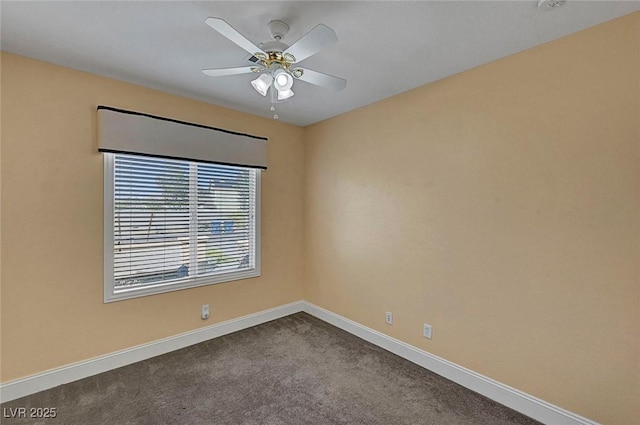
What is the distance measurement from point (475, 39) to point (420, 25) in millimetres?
435

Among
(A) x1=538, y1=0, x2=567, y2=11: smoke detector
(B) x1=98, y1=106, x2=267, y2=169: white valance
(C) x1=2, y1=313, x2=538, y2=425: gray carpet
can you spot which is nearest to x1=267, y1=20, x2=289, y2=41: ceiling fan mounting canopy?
(A) x1=538, y1=0, x2=567, y2=11: smoke detector

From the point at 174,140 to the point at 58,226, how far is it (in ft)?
3.84

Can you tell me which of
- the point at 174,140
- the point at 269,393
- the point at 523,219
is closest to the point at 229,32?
the point at 174,140

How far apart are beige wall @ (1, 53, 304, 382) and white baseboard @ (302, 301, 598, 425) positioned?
6.65ft

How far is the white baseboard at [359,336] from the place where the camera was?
1.97 meters

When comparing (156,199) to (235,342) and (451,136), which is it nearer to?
(235,342)

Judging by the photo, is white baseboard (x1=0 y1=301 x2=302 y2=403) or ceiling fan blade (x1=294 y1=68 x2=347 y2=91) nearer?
ceiling fan blade (x1=294 y1=68 x2=347 y2=91)

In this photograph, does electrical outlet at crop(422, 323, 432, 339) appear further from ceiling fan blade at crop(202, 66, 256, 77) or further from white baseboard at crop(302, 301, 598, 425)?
ceiling fan blade at crop(202, 66, 256, 77)

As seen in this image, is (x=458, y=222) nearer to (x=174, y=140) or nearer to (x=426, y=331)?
(x=426, y=331)

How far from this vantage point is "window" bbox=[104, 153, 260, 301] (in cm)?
259

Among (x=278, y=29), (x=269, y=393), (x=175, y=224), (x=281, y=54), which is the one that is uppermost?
(x=278, y=29)

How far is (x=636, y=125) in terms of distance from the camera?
1.63 metres

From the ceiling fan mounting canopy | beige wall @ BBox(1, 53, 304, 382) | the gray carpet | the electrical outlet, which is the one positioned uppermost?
the ceiling fan mounting canopy

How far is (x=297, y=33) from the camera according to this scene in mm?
1886
